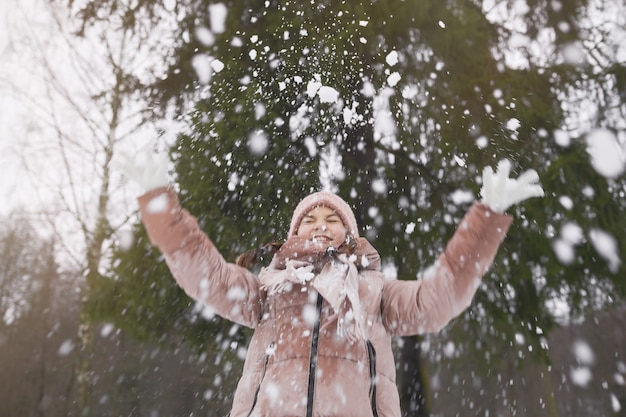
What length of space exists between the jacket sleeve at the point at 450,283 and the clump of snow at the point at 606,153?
2522 mm

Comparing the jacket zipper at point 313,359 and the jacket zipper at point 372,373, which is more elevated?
the jacket zipper at point 313,359

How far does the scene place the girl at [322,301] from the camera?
1775mm

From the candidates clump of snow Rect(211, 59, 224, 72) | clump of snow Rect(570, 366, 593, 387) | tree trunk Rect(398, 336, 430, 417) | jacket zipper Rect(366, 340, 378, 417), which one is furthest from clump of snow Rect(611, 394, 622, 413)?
clump of snow Rect(211, 59, 224, 72)

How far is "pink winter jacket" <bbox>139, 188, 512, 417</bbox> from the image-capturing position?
5.74ft

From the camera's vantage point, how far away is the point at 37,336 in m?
8.51

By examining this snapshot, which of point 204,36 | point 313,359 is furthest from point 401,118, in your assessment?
point 313,359

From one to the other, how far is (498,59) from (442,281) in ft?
10.2

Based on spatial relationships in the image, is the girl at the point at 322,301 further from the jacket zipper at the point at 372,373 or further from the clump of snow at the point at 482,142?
the clump of snow at the point at 482,142

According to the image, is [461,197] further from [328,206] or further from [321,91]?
[328,206]

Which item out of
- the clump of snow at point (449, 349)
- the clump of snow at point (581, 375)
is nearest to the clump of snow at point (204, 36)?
the clump of snow at point (449, 349)

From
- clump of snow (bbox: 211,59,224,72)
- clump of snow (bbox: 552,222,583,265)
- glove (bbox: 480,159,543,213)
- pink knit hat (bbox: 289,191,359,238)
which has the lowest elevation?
clump of snow (bbox: 552,222,583,265)

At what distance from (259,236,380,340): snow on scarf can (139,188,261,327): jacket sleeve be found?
0.13m

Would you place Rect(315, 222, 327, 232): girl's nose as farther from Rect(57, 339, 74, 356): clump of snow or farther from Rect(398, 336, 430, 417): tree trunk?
Rect(57, 339, 74, 356): clump of snow

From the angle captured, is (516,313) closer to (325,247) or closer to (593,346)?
(593,346)
